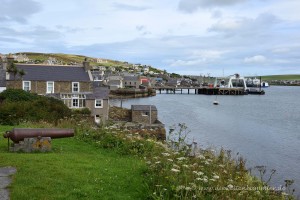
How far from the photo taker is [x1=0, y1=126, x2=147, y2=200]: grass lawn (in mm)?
8633

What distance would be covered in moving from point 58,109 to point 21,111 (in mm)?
5108

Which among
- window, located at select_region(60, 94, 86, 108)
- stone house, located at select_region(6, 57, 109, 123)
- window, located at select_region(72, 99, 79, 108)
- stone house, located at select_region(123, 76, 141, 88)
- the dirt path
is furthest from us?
stone house, located at select_region(123, 76, 141, 88)

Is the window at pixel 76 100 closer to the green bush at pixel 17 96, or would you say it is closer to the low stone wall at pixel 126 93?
the green bush at pixel 17 96

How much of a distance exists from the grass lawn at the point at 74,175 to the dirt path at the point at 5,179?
14 centimetres

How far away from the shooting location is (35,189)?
341 inches

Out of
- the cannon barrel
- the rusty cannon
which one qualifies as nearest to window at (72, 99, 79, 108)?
the cannon barrel

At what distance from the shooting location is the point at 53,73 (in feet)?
170

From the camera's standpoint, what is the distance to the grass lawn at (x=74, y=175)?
863 centimetres

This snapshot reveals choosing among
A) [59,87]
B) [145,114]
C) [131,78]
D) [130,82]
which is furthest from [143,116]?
[131,78]

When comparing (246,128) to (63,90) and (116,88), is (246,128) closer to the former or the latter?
(63,90)

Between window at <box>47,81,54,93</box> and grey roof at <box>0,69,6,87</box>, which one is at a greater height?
grey roof at <box>0,69,6,87</box>

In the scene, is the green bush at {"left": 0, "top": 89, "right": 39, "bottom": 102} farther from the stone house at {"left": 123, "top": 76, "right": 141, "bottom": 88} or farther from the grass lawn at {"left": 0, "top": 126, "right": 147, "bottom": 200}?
the stone house at {"left": 123, "top": 76, "right": 141, "bottom": 88}

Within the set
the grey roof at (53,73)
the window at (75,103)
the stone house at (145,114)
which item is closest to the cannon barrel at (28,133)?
the stone house at (145,114)

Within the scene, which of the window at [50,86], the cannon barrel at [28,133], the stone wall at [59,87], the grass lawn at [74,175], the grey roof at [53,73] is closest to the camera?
the grass lawn at [74,175]
